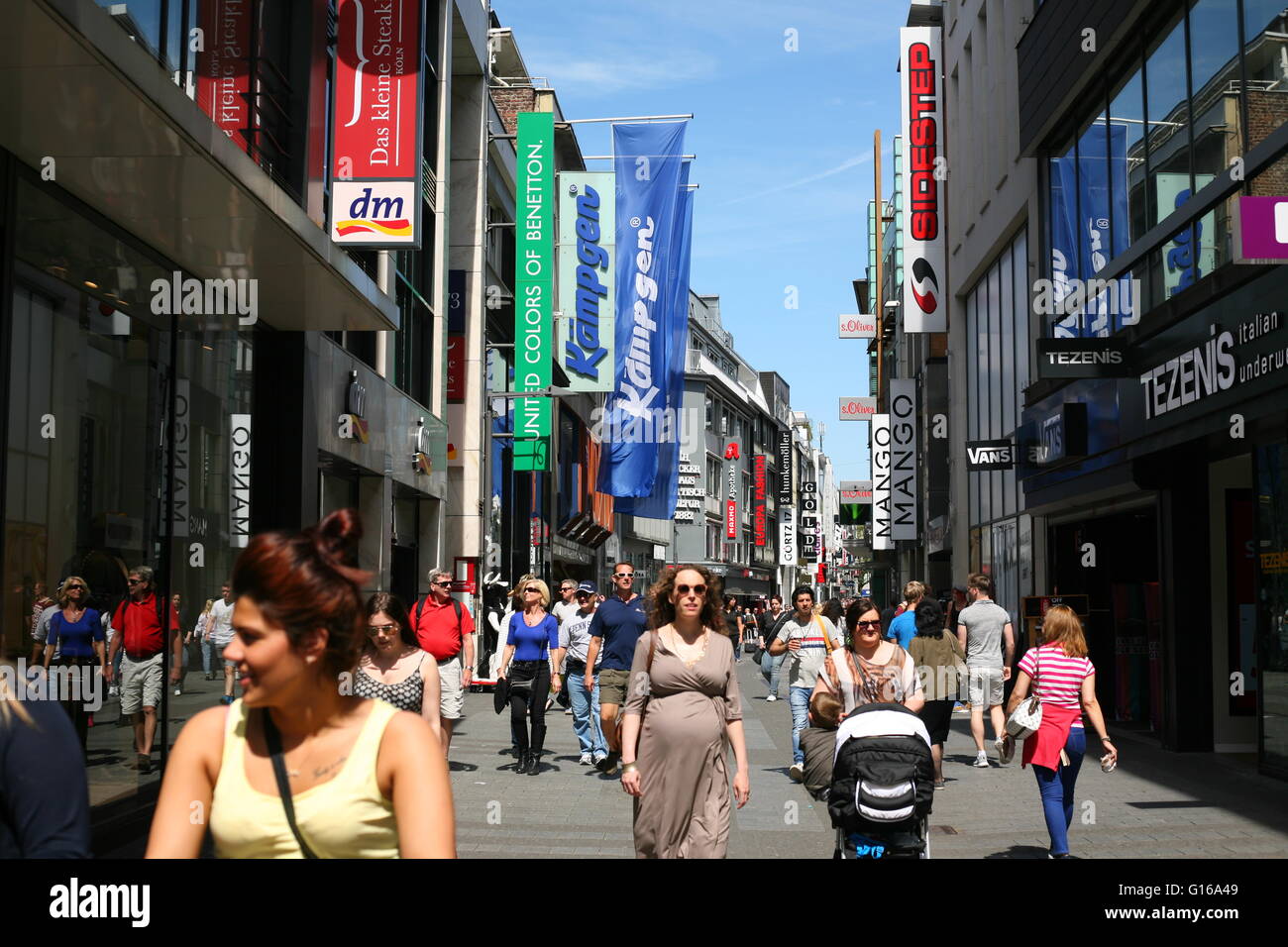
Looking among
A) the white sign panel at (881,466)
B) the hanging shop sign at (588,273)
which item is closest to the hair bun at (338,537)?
the hanging shop sign at (588,273)

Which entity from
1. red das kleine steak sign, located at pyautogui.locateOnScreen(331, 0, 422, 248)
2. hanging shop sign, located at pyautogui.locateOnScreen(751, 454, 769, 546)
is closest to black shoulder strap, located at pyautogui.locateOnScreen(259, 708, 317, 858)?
red das kleine steak sign, located at pyautogui.locateOnScreen(331, 0, 422, 248)

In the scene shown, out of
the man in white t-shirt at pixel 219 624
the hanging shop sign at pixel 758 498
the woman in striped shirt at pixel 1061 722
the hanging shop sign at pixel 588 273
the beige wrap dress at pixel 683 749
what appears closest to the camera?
the beige wrap dress at pixel 683 749

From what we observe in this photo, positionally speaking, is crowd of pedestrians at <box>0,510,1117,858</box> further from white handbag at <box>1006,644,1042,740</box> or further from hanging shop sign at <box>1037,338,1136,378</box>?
hanging shop sign at <box>1037,338,1136,378</box>

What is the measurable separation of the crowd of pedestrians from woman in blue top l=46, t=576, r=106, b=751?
0.06 feet

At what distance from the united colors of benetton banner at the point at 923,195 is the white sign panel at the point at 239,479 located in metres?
17.4

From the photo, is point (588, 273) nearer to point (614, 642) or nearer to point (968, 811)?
point (614, 642)

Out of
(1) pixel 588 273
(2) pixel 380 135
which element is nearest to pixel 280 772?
(2) pixel 380 135

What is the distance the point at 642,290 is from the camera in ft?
98.2

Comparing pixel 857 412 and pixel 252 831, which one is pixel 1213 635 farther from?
pixel 857 412

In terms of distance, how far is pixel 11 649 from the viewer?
28.8 ft

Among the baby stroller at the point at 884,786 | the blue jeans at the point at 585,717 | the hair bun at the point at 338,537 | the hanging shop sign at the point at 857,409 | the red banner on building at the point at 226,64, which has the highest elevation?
the hanging shop sign at the point at 857,409

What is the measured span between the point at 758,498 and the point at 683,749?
89.6 m

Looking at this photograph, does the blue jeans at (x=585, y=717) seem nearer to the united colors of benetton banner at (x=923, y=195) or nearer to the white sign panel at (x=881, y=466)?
the united colors of benetton banner at (x=923, y=195)

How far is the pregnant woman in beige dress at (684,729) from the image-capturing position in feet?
21.0
